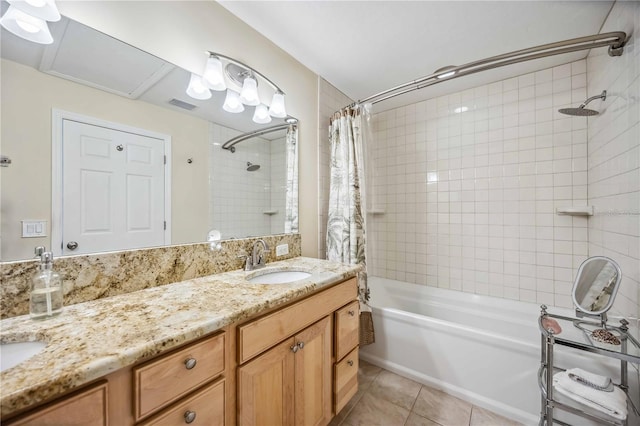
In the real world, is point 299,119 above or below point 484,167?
above

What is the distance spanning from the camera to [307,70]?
2006 mm

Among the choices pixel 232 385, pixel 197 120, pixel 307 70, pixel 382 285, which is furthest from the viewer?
pixel 382 285

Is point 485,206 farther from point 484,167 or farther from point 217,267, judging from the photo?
point 217,267

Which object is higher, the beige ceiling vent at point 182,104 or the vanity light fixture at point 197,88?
the vanity light fixture at point 197,88

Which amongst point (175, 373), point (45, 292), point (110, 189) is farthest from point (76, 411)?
point (110, 189)

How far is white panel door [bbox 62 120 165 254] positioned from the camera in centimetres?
92

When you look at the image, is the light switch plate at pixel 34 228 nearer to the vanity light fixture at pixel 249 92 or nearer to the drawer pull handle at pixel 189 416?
the drawer pull handle at pixel 189 416

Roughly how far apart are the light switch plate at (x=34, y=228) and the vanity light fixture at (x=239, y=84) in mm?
834

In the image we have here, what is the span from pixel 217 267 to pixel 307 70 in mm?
1654

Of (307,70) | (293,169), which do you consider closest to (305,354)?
(293,169)

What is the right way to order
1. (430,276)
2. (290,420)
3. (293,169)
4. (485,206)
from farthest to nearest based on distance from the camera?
1. (430,276)
2. (485,206)
3. (293,169)
4. (290,420)

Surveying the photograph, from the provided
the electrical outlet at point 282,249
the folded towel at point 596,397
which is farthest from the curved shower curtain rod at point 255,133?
the folded towel at point 596,397

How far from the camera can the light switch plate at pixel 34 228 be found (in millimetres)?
838

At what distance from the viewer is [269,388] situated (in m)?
0.96
